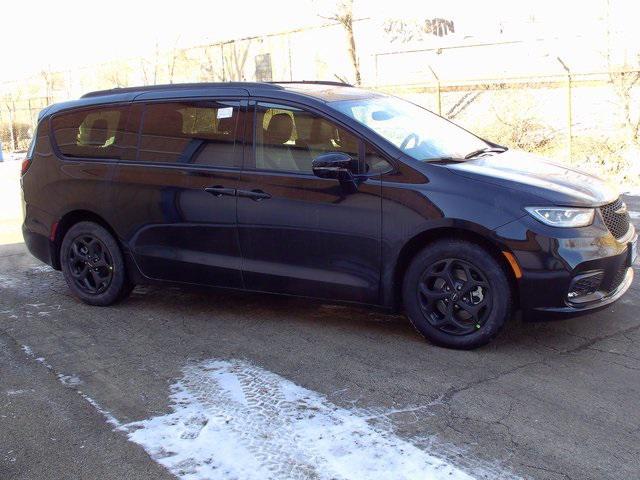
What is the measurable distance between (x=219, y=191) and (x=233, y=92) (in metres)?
0.77

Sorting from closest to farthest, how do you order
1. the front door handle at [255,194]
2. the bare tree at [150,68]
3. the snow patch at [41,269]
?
the front door handle at [255,194] → the snow patch at [41,269] → the bare tree at [150,68]

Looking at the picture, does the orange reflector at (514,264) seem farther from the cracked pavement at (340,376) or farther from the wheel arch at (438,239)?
the cracked pavement at (340,376)

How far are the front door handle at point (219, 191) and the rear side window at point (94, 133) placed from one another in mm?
925

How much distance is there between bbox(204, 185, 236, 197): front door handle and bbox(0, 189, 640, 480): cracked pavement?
101 centimetres

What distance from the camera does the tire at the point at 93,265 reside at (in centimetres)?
614

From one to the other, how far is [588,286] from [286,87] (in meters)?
2.57

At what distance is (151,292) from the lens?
22.4 ft

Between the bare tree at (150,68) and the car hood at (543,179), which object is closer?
the car hood at (543,179)

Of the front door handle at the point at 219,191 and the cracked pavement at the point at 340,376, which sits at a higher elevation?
the front door handle at the point at 219,191

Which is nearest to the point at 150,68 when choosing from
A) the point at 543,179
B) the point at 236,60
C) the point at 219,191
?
the point at 236,60

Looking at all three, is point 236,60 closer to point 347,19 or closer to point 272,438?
point 347,19

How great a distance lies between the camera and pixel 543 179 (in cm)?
489

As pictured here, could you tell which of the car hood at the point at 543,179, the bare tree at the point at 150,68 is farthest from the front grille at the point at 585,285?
the bare tree at the point at 150,68

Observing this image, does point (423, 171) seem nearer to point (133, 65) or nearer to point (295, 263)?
point (295, 263)
